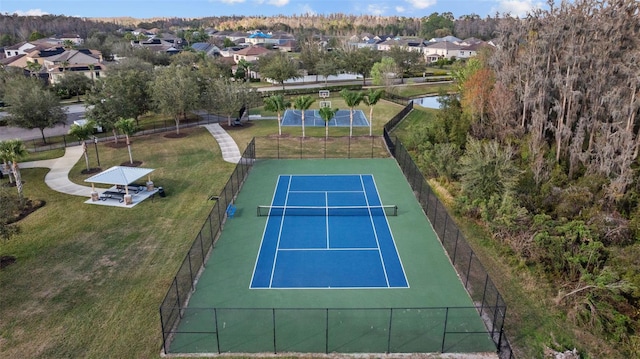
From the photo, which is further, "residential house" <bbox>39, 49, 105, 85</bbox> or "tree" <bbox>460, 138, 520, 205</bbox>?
"residential house" <bbox>39, 49, 105, 85</bbox>

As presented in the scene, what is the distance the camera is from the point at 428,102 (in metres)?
64.6

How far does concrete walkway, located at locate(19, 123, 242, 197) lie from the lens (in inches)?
1108

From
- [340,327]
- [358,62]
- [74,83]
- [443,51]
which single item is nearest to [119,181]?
[340,327]

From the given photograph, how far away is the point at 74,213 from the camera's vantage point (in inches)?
956

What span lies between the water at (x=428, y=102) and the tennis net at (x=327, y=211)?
128 ft

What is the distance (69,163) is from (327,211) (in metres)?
22.3

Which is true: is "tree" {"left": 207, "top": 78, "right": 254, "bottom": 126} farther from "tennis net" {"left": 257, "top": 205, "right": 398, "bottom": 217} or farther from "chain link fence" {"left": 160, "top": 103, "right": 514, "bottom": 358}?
"chain link fence" {"left": 160, "top": 103, "right": 514, "bottom": 358}

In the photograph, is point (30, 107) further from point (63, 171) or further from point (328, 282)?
point (328, 282)

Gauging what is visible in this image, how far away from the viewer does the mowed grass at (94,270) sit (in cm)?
1429

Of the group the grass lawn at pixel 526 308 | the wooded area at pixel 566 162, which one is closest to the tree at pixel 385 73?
the wooded area at pixel 566 162

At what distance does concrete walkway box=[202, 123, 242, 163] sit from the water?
102 ft

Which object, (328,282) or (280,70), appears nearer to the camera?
(328,282)

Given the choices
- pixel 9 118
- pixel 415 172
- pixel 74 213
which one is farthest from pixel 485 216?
pixel 9 118

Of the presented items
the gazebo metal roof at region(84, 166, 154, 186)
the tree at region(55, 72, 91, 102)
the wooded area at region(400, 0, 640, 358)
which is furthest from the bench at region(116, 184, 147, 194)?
the tree at region(55, 72, 91, 102)
